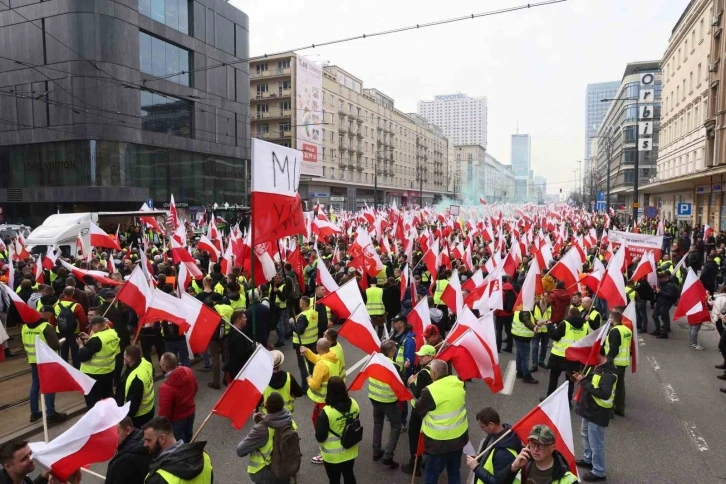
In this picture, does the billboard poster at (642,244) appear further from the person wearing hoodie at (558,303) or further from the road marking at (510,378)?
the road marking at (510,378)

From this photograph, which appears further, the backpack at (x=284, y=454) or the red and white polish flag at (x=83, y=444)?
the backpack at (x=284, y=454)

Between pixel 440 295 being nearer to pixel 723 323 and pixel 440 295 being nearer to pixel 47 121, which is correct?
pixel 723 323

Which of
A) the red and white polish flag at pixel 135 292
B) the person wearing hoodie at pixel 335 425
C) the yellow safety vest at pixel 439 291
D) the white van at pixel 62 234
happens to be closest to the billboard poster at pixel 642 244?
the yellow safety vest at pixel 439 291

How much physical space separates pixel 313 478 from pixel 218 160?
38844 millimetres

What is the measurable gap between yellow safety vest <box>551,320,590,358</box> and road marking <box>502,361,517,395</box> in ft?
4.22

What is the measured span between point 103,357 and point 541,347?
742 centimetres

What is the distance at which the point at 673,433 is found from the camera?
689 cm

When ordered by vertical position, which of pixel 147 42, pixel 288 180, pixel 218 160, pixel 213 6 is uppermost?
pixel 213 6

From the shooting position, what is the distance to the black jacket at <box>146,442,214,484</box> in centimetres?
366

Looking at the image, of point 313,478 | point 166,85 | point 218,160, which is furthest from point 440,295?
point 218,160

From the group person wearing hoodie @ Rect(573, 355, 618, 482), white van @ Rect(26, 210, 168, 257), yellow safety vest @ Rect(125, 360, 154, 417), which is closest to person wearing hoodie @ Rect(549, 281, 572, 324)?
person wearing hoodie @ Rect(573, 355, 618, 482)

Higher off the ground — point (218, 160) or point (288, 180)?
point (218, 160)

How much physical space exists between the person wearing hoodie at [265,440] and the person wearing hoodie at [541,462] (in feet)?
6.61

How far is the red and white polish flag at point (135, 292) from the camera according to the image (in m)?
7.83
